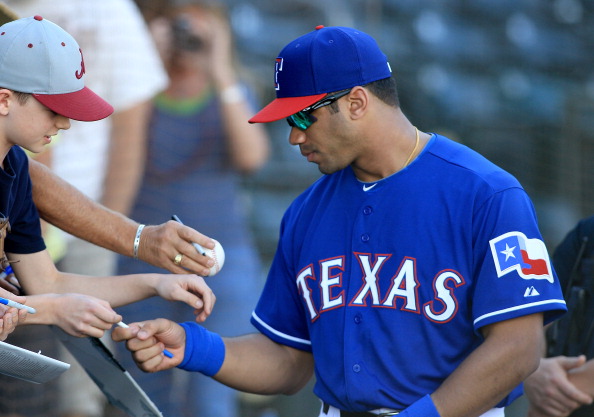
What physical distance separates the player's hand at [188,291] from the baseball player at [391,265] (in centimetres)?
10

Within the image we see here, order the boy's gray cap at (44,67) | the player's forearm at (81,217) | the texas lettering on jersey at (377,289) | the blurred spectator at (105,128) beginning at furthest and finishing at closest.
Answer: the blurred spectator at (105,128) < the player's forearm at (81,217) < the texas lettering on jersey at (377,289) < the boy's gray cap at (44,67)

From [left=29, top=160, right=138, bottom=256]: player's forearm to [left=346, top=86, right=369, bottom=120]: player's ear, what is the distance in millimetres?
828

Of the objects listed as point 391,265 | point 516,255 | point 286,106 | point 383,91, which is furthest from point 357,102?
point 516,255

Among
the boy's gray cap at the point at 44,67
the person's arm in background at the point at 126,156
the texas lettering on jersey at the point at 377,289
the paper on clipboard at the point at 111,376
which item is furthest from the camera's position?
the person's arm in background at the point at 126,156

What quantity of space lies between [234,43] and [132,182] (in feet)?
Answer: 3.04

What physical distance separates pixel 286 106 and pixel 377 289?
607 millimetres

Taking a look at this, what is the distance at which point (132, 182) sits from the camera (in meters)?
4.85

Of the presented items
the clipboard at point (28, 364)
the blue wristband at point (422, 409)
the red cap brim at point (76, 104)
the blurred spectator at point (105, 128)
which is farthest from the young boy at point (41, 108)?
the blurred spectator at point (105, 128)

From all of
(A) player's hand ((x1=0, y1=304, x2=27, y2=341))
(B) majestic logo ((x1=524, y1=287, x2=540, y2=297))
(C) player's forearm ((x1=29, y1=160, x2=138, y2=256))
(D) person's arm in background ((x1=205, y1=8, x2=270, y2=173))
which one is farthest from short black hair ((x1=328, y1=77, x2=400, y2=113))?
(D) person's arm in background ((x1=205, y1=8, x2=270, y2=173))

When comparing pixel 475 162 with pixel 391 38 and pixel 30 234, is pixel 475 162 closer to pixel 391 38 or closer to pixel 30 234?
pixel 30 234

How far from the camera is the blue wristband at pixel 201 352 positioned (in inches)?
115

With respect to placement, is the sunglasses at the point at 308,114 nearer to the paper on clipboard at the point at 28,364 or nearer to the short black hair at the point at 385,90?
the short black hair at the point at 385,90

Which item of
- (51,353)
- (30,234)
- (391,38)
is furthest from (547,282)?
(391,38)

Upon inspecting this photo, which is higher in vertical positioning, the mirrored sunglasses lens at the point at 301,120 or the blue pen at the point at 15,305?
the mirrored sunglasses lens at the point at 301,120
